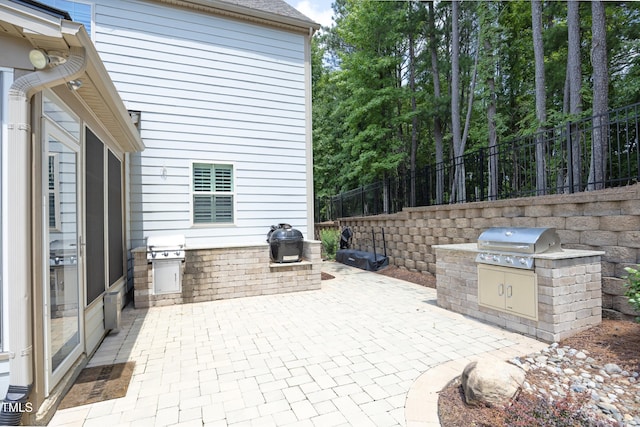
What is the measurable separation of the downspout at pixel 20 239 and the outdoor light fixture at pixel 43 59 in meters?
0.09

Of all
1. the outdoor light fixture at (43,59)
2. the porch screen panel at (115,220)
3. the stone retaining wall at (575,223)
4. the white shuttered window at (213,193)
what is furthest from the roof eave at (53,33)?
the stone retaining wall at (575,223)

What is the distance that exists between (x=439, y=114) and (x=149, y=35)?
945cm

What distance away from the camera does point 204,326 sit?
421 centimetres

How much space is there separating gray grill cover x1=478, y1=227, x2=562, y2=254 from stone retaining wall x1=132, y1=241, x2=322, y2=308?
3261mm

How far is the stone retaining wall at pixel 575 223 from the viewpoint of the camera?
11.5ft

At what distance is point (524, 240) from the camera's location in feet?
11.8

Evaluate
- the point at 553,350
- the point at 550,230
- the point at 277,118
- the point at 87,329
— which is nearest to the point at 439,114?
the point at 277,118

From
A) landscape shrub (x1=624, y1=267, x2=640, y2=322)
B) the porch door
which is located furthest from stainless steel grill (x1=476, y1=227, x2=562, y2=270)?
the porch door

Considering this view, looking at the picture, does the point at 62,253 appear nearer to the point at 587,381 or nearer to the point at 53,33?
the point at 53,33

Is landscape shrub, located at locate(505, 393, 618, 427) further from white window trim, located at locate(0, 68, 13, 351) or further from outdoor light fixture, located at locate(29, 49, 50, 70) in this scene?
outdoor light fixture, located at locate(29, 49, 50, 70)

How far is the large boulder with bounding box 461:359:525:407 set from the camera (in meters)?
2.19

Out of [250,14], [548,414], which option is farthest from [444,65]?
[548,414]

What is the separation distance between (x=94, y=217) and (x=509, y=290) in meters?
4.88

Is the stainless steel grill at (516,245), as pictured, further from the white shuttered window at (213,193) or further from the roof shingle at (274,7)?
the roof shingle at (274,7)
